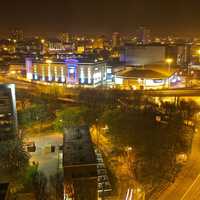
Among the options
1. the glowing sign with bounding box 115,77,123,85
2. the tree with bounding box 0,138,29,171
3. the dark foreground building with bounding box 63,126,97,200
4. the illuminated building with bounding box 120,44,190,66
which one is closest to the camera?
the dark foreground building with bounding box 63,126,97,200

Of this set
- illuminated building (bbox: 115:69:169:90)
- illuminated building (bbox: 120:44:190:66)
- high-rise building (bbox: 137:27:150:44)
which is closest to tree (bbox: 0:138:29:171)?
illuminated building (bbox: 115:69:169:90)

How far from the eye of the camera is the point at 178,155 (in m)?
5.84

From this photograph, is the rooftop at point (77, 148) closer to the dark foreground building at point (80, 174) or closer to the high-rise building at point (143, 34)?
the dark foreground building at point (80, 174)

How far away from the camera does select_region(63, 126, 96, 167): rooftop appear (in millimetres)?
4559

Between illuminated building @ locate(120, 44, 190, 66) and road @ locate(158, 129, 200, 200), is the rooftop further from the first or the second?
illuminated building @ locate(120, 44, 190, 66)

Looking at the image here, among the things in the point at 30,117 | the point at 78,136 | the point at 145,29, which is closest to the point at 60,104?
the point at 30,117

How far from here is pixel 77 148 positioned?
505cm

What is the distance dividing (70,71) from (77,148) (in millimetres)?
9295

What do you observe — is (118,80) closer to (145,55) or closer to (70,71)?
(70,71)

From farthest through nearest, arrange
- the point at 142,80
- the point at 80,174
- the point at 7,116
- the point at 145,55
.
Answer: the point at 145,55 → the point at 142,80 → the point at 7,116 → the point at 80,174

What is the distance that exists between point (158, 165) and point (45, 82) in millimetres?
10360

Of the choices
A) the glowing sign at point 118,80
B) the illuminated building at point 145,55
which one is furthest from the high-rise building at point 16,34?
the glowing sign at point 118,80

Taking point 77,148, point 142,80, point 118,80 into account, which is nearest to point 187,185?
point 77,148

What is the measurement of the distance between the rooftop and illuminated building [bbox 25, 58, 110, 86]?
804 cm
